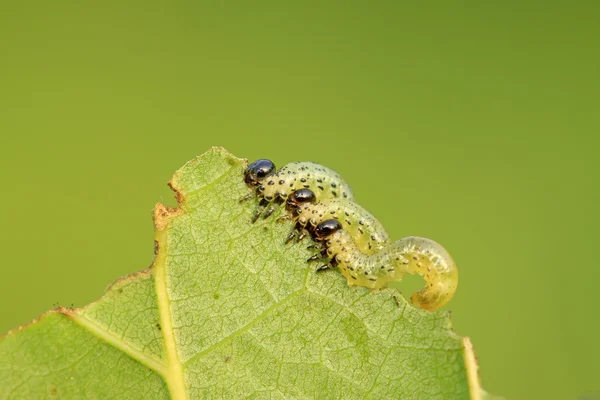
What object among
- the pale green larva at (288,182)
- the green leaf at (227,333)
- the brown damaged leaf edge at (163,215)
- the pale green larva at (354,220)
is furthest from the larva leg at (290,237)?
the brown damaged leaf edge at (163,215)

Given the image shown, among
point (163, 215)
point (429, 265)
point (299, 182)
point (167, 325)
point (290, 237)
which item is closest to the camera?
point (167, 325)

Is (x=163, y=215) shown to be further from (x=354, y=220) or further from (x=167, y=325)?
(x=354, y=220)

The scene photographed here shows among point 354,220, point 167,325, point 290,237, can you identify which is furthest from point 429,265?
point 167,325

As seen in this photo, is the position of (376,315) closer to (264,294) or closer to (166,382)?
(264,294)

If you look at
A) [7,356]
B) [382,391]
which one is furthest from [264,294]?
[7,356]

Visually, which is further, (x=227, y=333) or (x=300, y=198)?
(x=300, y=198)

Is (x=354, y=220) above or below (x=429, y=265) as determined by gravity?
above
